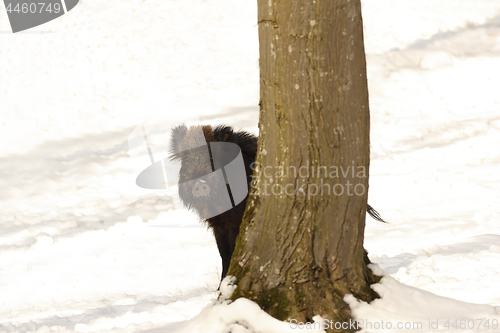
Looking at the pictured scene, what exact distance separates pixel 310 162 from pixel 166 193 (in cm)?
543

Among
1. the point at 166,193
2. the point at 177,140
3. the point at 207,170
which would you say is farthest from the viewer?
the point at 166,193

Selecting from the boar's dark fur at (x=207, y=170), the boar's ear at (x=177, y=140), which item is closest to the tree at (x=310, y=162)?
the boar's dark fur at (x=207, y=170)

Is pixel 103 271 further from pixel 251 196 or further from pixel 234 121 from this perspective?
pixel 234 121

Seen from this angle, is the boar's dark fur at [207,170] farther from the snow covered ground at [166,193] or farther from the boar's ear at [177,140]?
the snow covered ground at [166,193]

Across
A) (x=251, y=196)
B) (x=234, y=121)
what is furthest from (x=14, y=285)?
(x=234, y=121)

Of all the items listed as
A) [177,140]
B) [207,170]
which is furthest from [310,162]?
[177,140]

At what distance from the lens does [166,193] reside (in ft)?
25.7

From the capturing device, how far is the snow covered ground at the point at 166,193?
4.23m

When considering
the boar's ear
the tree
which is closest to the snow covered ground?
the tree

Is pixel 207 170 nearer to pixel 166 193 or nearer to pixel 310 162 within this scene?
pixel 310 162

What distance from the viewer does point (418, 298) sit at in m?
2.95

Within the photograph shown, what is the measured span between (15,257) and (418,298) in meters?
5.49

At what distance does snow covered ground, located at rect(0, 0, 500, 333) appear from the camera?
4230 mm

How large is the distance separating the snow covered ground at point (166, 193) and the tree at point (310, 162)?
0.21 m
